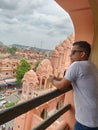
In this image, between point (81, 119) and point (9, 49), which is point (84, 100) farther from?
point (9, 49)

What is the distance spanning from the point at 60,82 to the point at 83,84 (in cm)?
16

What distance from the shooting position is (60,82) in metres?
1.30

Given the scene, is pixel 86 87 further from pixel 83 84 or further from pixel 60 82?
pixel 60 82

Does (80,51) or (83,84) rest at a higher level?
(80,51)

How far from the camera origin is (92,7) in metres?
1.74

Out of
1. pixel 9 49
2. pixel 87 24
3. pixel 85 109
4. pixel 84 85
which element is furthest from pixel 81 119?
pixel 9 49

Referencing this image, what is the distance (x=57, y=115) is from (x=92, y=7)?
1.05 m

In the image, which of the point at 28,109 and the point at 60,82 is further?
the point at 60,82

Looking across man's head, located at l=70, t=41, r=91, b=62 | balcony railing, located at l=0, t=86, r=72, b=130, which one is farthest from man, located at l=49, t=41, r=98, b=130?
balcony railing, located at l=0, t=86, r=72, b=130

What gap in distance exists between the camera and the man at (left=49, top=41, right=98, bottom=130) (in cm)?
123

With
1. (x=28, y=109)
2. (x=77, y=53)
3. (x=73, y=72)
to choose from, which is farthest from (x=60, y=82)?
(x=28, y=109)

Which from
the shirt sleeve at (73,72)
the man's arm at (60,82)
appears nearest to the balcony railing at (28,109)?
the man's arm at (60,82)

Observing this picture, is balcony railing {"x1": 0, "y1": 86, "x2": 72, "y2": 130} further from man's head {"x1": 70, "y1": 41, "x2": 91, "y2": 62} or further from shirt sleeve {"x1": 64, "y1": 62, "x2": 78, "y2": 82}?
man's head {"x1": 70, "y1": 41, "x2": 91, "y2": 62}

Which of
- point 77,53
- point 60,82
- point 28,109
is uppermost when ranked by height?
point 77,53
